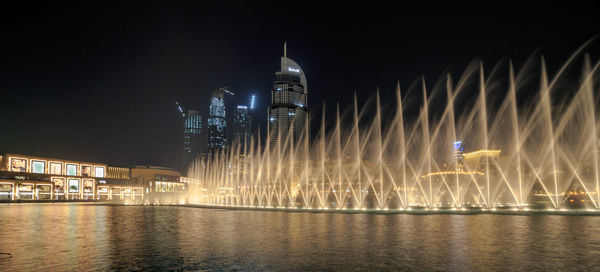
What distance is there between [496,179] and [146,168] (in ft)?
390

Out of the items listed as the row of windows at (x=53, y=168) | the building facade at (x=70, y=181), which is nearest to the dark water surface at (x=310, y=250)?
the building facade at (x=70, y=181)

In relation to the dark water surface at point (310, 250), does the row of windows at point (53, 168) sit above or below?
above

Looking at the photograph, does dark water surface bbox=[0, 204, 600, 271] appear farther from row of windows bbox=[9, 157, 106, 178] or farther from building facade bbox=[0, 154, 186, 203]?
row of windows bbox=[9, 157, 106, 178]

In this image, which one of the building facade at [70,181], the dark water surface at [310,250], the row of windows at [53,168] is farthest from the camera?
the row of windows at [53,168]

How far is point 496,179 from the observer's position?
3361 inches

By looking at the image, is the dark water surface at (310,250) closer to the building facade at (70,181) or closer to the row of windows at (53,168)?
the building facade at (70,181)

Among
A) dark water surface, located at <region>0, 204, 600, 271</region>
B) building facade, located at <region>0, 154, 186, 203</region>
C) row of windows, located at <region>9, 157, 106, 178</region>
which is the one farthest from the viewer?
row of windows, located at <region>9, 157, 106, 178</region>

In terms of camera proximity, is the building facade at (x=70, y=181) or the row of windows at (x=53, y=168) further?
the row of windows at (x=53, y=168)

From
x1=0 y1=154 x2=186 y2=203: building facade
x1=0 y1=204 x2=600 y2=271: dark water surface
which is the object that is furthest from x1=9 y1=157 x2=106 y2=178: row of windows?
x1=0 y1=204 x2=600 y2=271: dark water surface

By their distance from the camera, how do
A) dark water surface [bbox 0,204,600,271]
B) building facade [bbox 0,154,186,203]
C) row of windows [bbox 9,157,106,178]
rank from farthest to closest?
1. row of windows [bbox 9,157,106,178]
2. building facade [bbox 0,154,186,203]
3. dark water surface [bbox 0,204,600,271]

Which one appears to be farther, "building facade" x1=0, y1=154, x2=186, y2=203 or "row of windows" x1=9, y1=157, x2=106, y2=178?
"row of windows" x1=9, y1=157, x2=106, y2=178

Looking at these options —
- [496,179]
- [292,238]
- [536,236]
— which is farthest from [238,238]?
[496,179]

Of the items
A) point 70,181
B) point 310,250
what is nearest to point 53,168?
point 70,181

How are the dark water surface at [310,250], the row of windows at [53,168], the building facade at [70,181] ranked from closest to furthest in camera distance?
the dark water surface at [310,250] < the building facade at [70,181] < the row of windows at [53,168]
